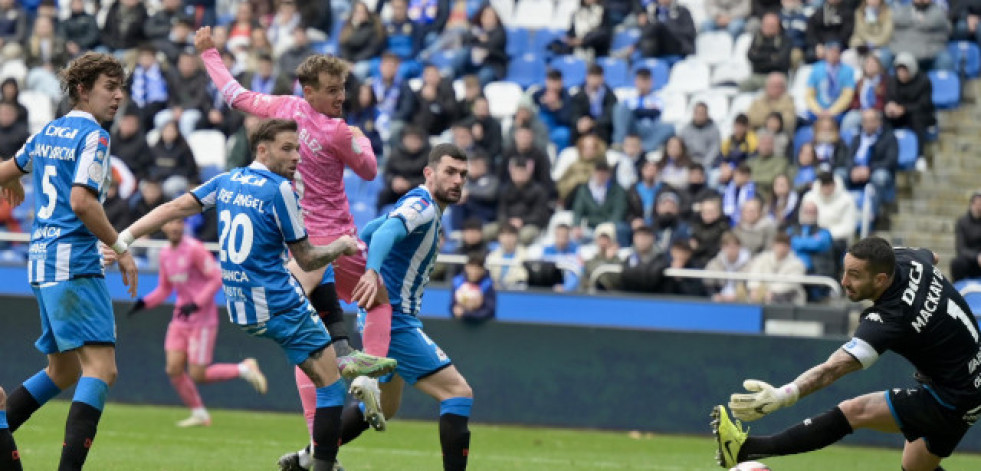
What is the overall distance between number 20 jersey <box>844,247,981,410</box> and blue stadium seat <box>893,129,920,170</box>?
1039 cm

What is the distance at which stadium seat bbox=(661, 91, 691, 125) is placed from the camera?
2150 cm

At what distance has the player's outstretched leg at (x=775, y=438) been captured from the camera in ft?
31.1

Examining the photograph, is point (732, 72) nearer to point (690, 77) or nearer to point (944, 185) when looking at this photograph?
point (690, 77)

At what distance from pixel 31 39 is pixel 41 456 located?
46.3 feet

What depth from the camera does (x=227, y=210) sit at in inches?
365

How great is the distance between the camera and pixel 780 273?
1716cm

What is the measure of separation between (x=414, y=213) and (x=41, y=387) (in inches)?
99.9

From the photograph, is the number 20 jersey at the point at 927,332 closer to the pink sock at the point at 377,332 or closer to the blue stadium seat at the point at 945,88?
the pink sock at the point at 377,332

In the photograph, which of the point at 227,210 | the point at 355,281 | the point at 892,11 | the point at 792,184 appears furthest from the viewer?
the point at 892,11

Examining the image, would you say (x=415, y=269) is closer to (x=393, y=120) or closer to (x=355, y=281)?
(x=355, y=281)

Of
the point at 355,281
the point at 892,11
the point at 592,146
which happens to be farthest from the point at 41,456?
the point at 892,11

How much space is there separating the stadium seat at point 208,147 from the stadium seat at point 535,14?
16.4 feet

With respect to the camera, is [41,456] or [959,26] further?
[959,26]

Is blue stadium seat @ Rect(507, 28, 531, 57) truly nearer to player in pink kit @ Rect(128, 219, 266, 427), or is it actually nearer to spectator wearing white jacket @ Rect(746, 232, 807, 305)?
spectator wearing white jacket @ Rect(746, 232, 807, 305)
